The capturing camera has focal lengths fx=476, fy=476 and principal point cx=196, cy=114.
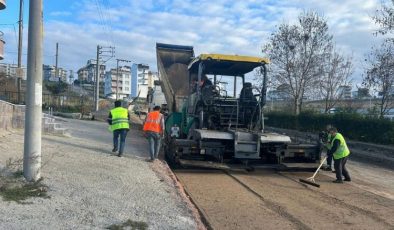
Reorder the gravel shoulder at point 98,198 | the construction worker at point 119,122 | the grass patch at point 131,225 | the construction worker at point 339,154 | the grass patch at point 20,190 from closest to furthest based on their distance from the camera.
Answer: the grass patch at point 131,225, the gravel shoulder at point 98,198, the grass patch at point 20,190, the construction worker at point 339,154, the construction worker at point 119,122

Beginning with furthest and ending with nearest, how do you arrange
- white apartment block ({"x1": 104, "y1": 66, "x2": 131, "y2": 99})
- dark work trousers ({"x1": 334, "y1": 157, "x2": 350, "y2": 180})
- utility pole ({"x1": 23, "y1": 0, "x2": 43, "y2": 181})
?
white apartment block ({"x1": 104, "y1": 66, "x2": 131, "y2": 99}), dark work trousers ({"x1": 334, "y1": 157, "x2": 350, "y2": 180}), utility pole ({"x1": 23, "y1": 0, "x2": 43, "y2": 181})

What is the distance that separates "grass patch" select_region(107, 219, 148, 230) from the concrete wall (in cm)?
951

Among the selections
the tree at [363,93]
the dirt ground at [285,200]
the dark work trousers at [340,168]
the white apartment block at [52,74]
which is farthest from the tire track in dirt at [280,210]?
the white apartment block at [52,74]

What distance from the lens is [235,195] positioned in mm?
9438

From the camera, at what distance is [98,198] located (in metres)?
7.29

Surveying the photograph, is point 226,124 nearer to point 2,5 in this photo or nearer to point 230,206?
point 230,206

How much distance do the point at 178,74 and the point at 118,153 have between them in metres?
7.48

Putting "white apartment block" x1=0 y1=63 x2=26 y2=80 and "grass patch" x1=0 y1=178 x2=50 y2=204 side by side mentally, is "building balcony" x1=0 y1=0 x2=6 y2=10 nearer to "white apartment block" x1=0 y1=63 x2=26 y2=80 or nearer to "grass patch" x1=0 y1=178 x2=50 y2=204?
"white apartment block" x1=0 y1=63 x2=26 y2=80

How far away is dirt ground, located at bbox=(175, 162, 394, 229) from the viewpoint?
7.48 metres

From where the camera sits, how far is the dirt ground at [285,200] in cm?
748

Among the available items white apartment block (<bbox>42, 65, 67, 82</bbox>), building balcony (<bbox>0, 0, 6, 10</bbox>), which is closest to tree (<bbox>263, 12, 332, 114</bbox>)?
building balcony (<bbox>0, 0, 6, 10</bbox>)

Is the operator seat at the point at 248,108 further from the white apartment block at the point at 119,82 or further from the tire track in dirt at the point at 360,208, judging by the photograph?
the white apartment block at the point at 119,82

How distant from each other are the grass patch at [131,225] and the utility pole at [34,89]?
2.48m

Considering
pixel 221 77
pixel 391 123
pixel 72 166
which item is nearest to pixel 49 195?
pixel 72 166
